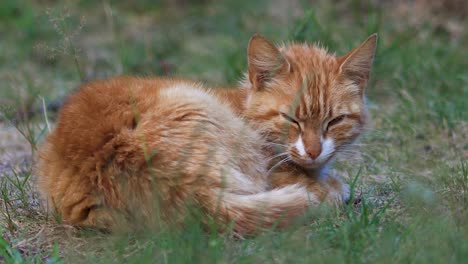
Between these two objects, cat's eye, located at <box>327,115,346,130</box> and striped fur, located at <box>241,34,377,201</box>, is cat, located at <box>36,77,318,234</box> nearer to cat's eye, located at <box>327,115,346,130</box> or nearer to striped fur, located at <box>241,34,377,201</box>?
striped fur, located at <box>241,34,377,201</box>

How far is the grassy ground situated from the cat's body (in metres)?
0.18

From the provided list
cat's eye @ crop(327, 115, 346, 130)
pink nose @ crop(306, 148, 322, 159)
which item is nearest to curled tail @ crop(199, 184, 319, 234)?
pink nose @ crop(306, 148, 322, 159)

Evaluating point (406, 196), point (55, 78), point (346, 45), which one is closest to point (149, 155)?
point (406, 196)

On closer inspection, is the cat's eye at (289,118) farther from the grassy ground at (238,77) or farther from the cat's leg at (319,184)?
the grassy ground at (238,77)

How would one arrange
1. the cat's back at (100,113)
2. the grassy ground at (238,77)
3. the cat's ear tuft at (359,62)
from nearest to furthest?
the grassy ground at (238,77), the cat's back at (100,113), the cat's ear tuft at (359,62)

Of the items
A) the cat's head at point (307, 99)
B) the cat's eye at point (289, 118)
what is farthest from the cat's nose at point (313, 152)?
the cat's eye at point (289, 118)

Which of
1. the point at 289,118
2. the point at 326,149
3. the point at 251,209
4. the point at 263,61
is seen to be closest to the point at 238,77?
the point at 263,61

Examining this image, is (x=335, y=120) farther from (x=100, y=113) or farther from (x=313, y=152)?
(x=100, y=113)

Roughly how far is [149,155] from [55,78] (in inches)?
175

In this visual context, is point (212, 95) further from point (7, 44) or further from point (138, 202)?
point (7, 44)

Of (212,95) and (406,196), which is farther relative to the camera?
(212,95)

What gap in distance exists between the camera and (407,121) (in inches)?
239

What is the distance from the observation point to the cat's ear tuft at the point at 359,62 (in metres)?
4.46

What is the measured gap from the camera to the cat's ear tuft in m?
4.46
